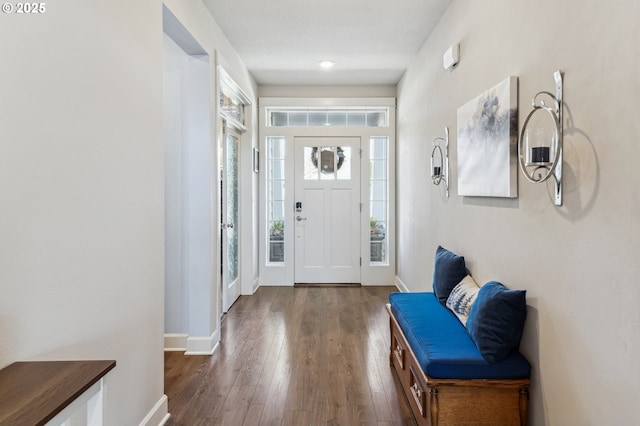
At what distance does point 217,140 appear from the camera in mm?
3484

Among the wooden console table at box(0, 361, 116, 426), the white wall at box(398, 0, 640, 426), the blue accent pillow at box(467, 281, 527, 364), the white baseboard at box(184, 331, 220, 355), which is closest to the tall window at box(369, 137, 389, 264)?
the white baseboard at box(184, 331, 220, 355)

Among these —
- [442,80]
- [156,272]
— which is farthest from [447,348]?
[442,80]

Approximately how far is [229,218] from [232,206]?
0.29 meters

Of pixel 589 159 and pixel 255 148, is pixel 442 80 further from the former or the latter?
pixel 255 148

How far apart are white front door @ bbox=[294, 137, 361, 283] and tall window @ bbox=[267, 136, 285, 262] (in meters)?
0.21

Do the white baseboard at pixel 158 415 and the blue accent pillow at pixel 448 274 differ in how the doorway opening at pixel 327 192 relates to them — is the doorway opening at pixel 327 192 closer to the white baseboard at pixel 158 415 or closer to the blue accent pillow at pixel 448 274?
the blue accent pillow at pixel 448 274

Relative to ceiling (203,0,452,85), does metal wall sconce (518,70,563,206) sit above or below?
below

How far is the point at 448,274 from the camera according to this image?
9.20 feet

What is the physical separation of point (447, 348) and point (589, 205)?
2.98 ft

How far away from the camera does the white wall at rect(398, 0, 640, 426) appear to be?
4.30 feet

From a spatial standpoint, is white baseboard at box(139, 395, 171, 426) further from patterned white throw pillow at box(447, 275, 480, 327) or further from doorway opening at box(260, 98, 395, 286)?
doorway opening at box(260, 98, 395, 286)

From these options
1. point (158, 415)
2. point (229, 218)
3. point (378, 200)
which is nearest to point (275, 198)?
point (229, 218)

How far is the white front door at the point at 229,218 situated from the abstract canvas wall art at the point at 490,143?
2239mm

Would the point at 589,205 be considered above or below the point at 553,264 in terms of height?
above
